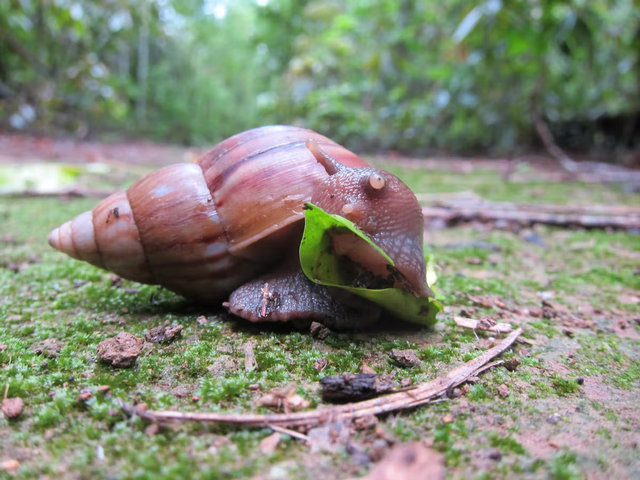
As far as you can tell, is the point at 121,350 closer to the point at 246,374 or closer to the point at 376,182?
the point at 246,374

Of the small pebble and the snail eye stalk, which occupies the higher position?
the snail eye stalk

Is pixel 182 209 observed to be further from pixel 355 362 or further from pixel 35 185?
pixel 35 185

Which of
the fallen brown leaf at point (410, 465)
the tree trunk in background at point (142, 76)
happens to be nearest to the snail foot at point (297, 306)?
the fallen brown leaf at point (410, 465)

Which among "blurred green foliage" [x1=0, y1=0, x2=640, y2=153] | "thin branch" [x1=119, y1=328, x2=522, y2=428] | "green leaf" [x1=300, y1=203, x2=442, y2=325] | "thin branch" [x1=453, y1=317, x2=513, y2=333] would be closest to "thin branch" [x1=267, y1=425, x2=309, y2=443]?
"thin branch" [x1=119, y1=328, x2=522, y2=428]

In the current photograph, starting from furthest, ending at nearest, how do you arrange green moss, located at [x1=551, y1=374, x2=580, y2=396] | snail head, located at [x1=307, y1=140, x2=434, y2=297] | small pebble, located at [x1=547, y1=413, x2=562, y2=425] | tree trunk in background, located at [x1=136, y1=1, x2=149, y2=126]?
tree trunk in background, located at [x1=136, y1=1, x2=149, y2=126]
snail head, located at [x1=307, y1=140, x2=434, y2=297]
green moss, located at [x1=551, y1=374, x2=580, y2=396]
small pebble, located at [x1=547, y1=413, x2=562, y2=425]

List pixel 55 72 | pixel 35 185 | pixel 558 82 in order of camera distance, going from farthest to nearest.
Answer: pixel 55 72 → pixel 558 82 → pixel 35 185

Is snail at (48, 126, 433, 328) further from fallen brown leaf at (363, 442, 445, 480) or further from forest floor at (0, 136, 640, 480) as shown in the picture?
fallen brown leaf at (363, 442, 445, 480)

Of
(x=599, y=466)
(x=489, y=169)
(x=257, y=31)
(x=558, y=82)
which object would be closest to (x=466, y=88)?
(x=558, y=82)
